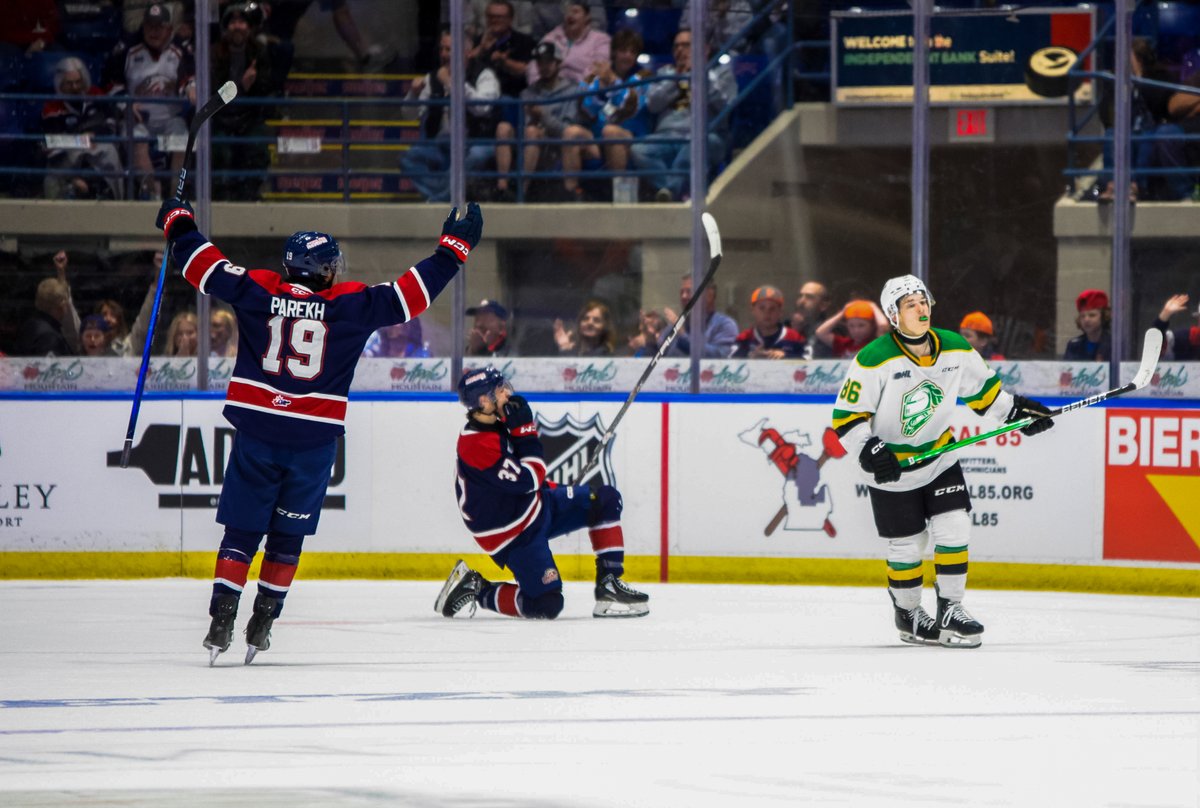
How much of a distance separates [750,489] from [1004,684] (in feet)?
9.88

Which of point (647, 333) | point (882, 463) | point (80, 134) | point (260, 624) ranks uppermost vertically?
→ point (80, 134)

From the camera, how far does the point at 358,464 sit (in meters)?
8.22

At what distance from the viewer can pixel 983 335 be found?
26.9ft

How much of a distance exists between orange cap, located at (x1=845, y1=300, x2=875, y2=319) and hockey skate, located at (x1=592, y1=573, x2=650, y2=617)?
6.91 feet

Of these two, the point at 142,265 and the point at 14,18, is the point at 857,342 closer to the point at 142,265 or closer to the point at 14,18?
the point at 142,265

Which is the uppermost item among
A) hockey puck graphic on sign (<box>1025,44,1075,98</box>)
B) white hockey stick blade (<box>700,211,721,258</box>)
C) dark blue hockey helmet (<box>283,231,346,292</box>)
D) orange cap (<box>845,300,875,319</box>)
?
hockey puck graphic on sign (<box>1025,44,1075,98</box>)

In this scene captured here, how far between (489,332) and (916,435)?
309 cm

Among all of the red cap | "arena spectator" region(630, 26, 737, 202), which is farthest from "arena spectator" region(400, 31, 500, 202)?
the red cap

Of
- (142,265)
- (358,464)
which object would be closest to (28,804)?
(358,464)

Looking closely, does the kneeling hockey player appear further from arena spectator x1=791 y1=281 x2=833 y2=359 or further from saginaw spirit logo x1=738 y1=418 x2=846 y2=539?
arena spectator x1=791 y1=281 x2=833 y2=359

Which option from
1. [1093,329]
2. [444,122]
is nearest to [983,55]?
[1093,329]

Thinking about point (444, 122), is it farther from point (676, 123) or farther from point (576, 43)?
point (676, 123)

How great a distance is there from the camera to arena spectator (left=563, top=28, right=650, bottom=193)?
854 cm

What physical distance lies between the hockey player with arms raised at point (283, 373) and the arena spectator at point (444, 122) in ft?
10.3
